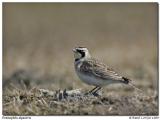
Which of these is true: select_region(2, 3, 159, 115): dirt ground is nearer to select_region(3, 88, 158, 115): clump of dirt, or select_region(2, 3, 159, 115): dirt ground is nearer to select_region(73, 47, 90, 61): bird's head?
select_region(3, 88, 158, 115): clump of dirt

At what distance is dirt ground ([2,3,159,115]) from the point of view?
27.4 ft

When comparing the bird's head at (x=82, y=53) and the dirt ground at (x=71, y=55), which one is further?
the bird's head at (x=82, y=53)

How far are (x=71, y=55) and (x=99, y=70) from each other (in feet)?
18.5

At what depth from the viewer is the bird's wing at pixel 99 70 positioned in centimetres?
850

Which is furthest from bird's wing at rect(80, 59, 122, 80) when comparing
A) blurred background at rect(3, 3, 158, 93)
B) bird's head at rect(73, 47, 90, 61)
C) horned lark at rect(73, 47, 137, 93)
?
blurred background at rect(3, 3, 158, 93)

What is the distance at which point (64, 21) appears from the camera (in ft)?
55.8

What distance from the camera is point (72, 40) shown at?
51.4ft

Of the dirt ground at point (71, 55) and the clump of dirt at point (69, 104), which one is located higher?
the dirt ground at point (71, 55)

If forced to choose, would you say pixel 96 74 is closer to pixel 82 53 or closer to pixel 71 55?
pixel 82 53

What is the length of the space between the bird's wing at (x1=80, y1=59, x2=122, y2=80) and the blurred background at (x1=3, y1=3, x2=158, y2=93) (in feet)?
6.61

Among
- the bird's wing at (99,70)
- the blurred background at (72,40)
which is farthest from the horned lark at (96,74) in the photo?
the blurred background at (72,40)

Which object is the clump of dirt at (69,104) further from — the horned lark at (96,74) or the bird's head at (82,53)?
the bird's head at (82,53)

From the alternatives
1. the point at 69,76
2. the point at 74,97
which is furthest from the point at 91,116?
the point at 69,76

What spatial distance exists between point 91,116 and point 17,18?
8.90m
